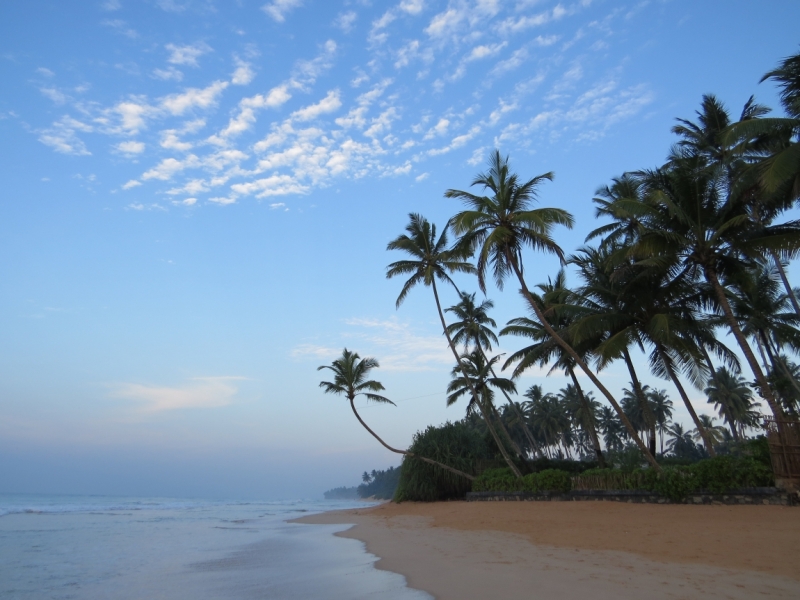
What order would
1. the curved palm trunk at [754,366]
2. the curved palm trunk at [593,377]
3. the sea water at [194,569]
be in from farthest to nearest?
the curved palm trunk at [593,377] → the curved palm trunk at [754,366] → the sea water at [194,569]

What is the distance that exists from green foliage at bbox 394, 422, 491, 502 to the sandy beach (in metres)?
12.1

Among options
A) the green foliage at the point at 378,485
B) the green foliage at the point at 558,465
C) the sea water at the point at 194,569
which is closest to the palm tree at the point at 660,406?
the green foliage at the point at 558,465

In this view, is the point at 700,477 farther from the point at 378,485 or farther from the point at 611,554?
the point at 378,485

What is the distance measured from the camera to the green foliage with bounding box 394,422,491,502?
26938 mm

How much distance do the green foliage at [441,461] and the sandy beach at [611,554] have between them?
12148 millimetres

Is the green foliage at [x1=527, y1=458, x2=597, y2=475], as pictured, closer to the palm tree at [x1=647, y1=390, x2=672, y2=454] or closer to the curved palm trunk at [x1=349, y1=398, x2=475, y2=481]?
the curved palm trunk at [x1=349, y1=398, x2=475, y2=481]

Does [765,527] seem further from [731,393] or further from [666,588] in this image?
[731,393]

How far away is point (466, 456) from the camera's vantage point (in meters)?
27.4

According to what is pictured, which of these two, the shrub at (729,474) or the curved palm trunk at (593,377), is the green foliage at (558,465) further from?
the shrub at (729,474)

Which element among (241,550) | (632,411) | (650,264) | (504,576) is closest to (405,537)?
(241,550)

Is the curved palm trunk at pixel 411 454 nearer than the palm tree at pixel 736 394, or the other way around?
the curved palm trunk at pixel 411 454

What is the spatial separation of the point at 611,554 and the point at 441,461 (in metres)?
19.6

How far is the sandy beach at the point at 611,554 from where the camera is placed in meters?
5.73

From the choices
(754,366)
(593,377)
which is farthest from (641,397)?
(754,366)
